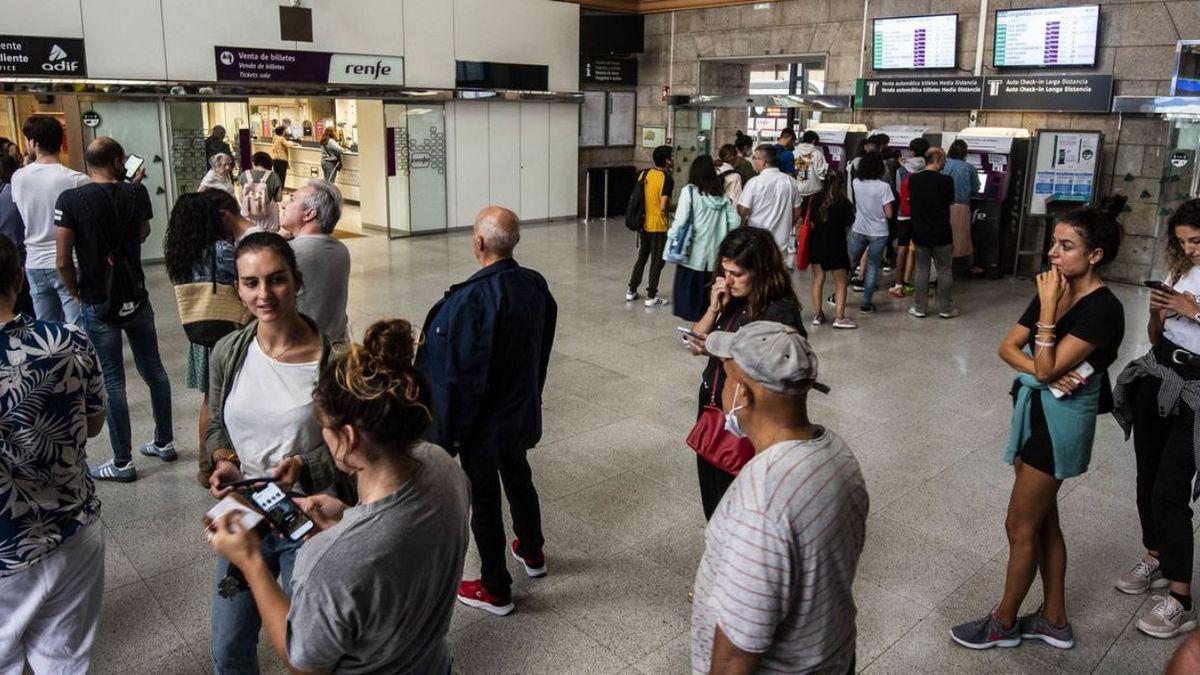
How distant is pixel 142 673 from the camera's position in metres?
3.01

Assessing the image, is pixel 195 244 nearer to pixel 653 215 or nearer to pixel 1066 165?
pixel 653 215

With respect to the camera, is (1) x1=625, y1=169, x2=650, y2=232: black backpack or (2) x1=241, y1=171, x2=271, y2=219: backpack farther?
(1) x1=625, y1=169, x2=650, y2=232: black backpack

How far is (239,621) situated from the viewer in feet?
7.66

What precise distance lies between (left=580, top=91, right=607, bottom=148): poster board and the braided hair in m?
13.9

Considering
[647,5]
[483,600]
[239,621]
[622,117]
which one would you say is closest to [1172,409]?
[483,600]

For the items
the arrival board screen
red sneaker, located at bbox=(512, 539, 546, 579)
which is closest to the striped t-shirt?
red sneaker, located at bbox=(512, 539, 546, 579)

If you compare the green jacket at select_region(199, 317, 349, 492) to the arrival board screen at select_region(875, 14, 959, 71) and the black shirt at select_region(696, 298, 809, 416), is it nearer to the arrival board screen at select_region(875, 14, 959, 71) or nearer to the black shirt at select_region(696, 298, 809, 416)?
the black shirt at select_region(696, 298, 809, 416)

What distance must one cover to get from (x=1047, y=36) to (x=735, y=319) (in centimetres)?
908

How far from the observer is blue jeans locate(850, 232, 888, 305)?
8.41m

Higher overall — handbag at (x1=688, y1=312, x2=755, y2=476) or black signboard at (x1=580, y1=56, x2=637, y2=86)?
black signboard at (x1=580, y1=56, x2=637, y2=86)

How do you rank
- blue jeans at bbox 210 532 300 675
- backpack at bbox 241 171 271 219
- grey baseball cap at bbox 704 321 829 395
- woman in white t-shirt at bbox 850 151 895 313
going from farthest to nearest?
1. woman in white t-shirt at bbox 850 151 895 313
2. backpack at bbox 241 171 271 219
3. blue jeans at bbox 210 532 300 675
4. grey baseball cap at bbox 704 321 829 395

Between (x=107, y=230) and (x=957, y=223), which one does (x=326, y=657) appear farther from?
(x=957, y=223)

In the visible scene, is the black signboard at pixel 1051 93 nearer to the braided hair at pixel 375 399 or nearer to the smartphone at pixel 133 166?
the smartphone at pixel 133 166

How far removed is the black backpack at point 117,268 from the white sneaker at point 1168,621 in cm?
474
